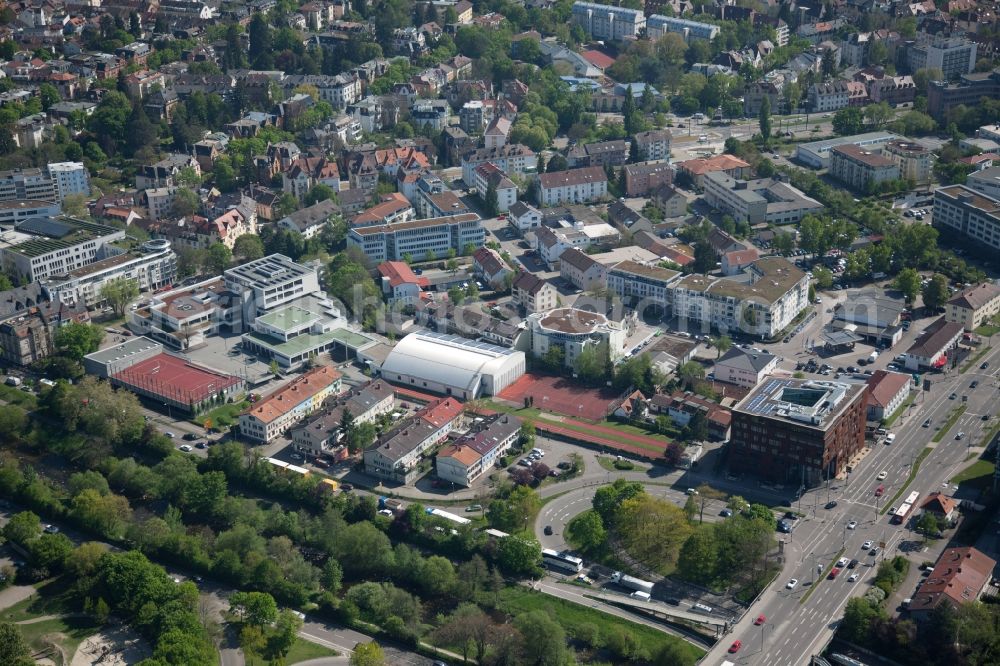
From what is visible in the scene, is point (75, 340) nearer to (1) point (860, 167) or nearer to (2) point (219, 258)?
(2) point (219, 258)

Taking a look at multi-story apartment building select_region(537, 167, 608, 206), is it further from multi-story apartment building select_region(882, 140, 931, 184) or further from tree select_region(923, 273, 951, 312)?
tree select_region(923, 273, 951, 312)

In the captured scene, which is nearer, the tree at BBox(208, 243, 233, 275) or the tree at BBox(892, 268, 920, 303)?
the tree at BBox(892, 268, 920, 303)

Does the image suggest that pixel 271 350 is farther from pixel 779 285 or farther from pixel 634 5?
pixel 634 5

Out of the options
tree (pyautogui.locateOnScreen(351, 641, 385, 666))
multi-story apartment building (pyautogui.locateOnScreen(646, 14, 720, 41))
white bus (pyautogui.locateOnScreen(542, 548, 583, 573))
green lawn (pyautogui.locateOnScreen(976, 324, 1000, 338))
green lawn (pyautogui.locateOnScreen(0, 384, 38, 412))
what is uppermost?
multi-story apartment building (pyautogui.locateOnScreen(646, 14, 720, 41))

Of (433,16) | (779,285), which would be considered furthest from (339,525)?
(433,16)

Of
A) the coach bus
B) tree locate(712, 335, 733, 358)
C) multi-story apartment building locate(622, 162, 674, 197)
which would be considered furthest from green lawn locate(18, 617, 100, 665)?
multi-story apartment building locate(622, 162, 674, 197)
